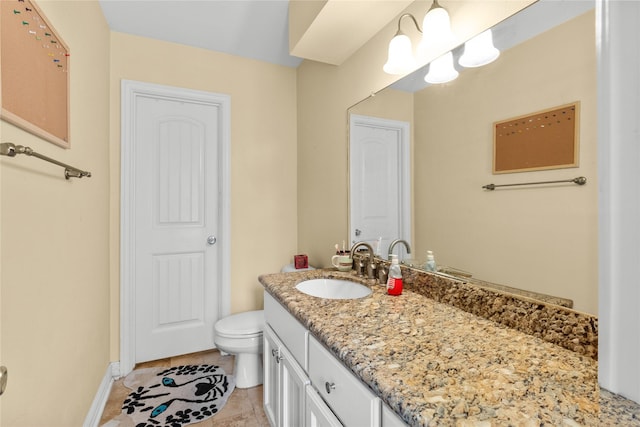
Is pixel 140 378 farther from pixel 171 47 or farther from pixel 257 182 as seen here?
pixel 171 47

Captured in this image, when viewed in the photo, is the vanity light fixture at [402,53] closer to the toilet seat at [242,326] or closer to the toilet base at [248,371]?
the toilet seat at [242,326]

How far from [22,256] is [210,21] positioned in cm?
187

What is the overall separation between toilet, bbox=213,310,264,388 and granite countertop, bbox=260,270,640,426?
99 centimetres

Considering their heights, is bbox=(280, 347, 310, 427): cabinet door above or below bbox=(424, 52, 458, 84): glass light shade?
below

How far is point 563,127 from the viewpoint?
839 millimetres

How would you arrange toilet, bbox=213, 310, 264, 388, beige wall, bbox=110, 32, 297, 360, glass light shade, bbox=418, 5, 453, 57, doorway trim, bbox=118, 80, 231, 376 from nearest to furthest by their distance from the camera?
glass light shade, bbox=418, 5, 453, 57 → toilet, bbox=213, 310, 264, 388 → doorway trim, bbox=118, 80, 231, 376 → beige wall, bbox=110, 32, 297, 360

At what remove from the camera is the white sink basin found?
150 centimetres

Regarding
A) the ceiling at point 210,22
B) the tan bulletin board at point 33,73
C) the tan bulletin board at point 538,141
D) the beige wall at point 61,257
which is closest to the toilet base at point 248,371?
the beige wall at point 61,257

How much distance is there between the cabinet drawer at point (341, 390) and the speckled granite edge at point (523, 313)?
1.76 ft

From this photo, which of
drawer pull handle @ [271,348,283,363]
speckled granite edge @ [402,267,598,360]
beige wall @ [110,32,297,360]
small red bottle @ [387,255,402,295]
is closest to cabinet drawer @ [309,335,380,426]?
drawer pull handle @ [271,348,283,363]

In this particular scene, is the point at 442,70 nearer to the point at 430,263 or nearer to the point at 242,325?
the point at 430,263

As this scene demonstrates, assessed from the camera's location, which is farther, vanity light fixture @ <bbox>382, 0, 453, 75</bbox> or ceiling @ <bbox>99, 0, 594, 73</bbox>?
ceiling @ <bbox>99, 0, 594, 73</bbox>

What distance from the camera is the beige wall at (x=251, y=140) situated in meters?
2.35

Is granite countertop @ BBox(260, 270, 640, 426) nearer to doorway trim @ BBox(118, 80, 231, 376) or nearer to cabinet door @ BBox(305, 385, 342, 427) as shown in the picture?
cabinet door @ BBox(305, 385, 342, 427)
